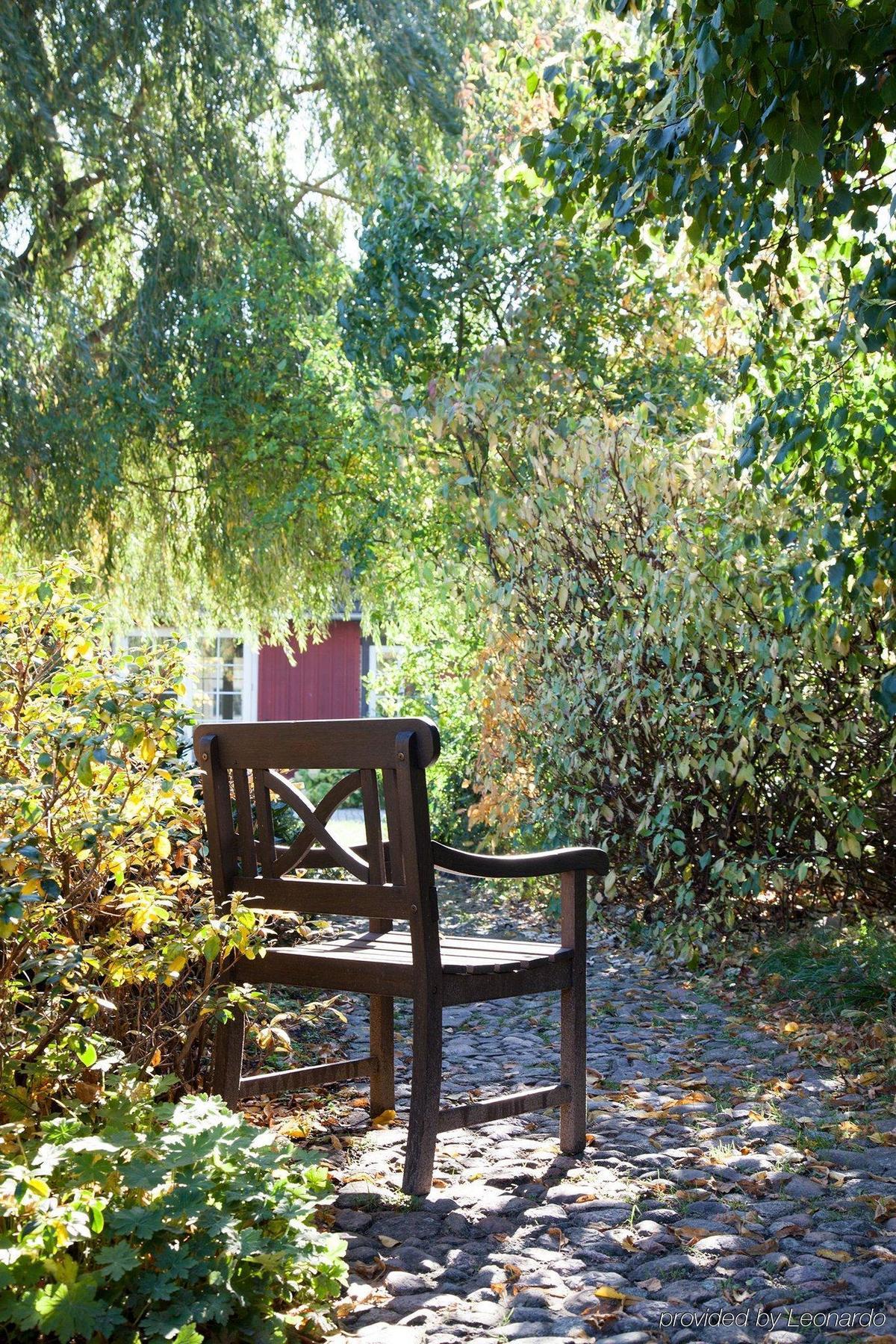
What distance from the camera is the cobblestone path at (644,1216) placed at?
2.47 metres

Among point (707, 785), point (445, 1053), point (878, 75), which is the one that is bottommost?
point (445, 1053)

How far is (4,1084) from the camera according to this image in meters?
2.67

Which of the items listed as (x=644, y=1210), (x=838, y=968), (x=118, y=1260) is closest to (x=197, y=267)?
(x=838, y=968)

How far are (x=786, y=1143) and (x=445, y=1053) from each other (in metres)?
1.52

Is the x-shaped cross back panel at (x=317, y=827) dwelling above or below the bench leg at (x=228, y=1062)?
above

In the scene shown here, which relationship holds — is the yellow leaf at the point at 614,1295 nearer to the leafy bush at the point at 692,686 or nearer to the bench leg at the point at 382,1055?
the bench leg at the point at 382,1055

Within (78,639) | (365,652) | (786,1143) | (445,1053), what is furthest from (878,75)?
(365,652)

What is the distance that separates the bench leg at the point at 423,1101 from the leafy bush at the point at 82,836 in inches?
18.0

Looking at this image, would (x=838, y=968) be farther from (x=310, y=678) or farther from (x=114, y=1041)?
(x=310, y=678)

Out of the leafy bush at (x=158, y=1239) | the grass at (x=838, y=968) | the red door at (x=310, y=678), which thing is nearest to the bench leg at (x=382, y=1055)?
the leafy bush at (x=158, y=1239)

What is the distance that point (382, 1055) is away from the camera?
382 cm

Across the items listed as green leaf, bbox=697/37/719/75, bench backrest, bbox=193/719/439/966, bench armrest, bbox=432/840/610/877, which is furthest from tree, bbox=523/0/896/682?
bench backrest, bbox=193/719/439/966

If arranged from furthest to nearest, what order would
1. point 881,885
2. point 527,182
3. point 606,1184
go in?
point 881,885 → point 527,182 → point 606,1184

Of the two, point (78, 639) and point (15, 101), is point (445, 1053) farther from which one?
point (15, 101)
